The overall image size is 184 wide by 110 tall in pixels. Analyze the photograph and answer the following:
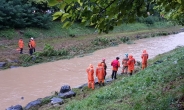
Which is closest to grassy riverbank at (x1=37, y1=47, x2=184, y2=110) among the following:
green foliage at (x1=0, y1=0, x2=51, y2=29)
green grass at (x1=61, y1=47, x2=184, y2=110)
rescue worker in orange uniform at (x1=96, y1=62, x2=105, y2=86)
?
green grass at (x1=61, y1=47, x2=184, y2=110)

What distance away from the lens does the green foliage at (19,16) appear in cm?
2775

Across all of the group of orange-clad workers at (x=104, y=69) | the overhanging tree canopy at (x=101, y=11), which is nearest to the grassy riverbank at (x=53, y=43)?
the group of orange-clad workers at (x=104, y=69)

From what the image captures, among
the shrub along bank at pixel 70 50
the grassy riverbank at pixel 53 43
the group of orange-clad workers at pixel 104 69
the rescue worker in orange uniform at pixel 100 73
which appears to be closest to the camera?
the group of orange-clad workers at pixel 104 69

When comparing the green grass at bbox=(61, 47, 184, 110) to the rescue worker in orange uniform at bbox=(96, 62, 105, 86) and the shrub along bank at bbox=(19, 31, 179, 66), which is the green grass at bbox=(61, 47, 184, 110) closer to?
the rescue worker in orange uniform at bbox=(96, 62, 105, 86)

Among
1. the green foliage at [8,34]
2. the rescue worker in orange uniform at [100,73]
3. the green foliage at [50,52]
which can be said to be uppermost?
the green foliage at [8,34]

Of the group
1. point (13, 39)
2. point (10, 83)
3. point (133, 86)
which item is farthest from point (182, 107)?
Result: point (13, 39)

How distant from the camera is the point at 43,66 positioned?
2061 cm

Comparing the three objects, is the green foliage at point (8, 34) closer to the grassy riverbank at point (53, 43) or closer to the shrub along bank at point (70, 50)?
the grassy riverbank at point (53, 43)

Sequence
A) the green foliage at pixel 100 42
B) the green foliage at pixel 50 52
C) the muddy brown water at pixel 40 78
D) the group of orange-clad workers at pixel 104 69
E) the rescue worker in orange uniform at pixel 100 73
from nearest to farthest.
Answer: the group of orange-clad workers at pixel 104 69 → the rescue worker in orange uniform at pixel 100 73 → the muddy brown water at pixel 40 78 → the green foliage at pixel 50 52 → the green foliage at pixel 100 42

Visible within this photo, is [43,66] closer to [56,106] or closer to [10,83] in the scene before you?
[10,83]

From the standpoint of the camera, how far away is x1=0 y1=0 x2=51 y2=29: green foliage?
27.8 metres

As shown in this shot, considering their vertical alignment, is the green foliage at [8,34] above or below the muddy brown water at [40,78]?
above

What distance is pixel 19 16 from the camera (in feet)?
96.8

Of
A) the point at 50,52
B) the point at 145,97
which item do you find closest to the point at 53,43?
the point at 50,52
